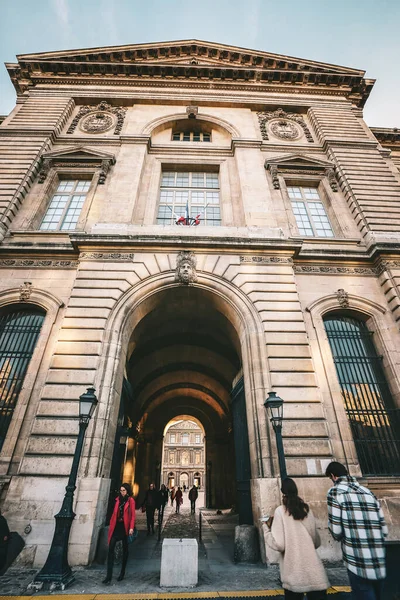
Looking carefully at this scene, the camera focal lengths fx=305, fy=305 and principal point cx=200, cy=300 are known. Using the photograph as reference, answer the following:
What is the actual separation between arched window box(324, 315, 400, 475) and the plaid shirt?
6063mm

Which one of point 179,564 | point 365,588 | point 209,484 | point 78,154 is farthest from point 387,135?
point 209,484

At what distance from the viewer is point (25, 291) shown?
404 inches

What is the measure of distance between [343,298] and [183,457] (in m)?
64.6

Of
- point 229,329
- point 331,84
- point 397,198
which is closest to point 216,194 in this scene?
point 229,329

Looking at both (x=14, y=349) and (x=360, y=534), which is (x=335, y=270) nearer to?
(x=360, y=534)

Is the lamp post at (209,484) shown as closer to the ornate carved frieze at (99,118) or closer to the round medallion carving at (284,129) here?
the round medallion carving at (284,129)

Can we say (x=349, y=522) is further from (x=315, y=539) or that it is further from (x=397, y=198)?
(x=397, y=198)

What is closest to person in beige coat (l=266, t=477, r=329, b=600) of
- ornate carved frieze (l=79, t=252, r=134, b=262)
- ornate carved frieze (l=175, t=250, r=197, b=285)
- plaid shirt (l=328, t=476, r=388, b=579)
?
plaid shirt (l=328, t=476, r=388, b=579)

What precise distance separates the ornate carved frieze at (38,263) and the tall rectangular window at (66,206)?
7.13ft

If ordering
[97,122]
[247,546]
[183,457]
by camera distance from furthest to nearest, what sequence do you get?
[183,457]
[97,122]
[247,546]

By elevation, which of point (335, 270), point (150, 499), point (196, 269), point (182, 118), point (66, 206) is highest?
point (182, 118)

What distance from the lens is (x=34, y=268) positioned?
428 inches

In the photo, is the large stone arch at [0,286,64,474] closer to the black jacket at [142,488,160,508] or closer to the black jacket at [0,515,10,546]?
the black jacket at [0,515,10,546]

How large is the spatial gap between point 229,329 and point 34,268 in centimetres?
737
